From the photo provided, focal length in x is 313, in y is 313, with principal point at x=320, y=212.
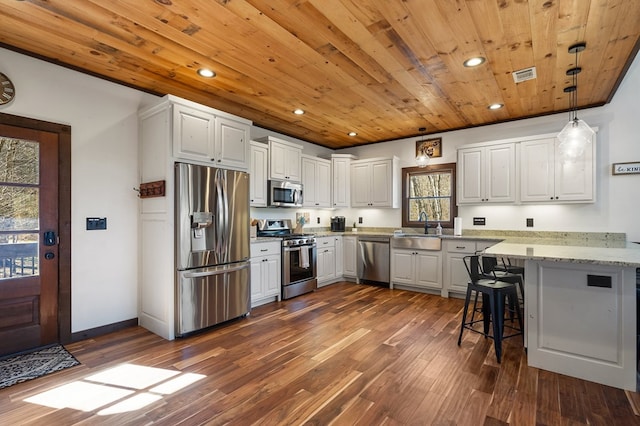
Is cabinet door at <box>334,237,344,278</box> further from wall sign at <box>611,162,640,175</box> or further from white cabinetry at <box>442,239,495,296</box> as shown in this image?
wall sign at <box>611,162,640,175</box>

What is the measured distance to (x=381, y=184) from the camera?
5.71 metres

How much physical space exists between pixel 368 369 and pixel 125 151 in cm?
334

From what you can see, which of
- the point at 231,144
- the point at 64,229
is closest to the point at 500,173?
the point at 231,144

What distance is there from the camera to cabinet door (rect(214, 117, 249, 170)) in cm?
365

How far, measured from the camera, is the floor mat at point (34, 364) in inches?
94.5

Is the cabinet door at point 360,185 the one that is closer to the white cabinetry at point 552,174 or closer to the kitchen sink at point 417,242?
the kitchen sink at point 417,242

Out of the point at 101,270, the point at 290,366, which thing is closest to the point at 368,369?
the point at 290,366

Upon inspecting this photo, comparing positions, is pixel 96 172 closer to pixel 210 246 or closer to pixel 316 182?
pixel 210 246

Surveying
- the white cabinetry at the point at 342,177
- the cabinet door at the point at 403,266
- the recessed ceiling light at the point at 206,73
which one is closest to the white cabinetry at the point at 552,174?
the cabinet door at the point at 403,266

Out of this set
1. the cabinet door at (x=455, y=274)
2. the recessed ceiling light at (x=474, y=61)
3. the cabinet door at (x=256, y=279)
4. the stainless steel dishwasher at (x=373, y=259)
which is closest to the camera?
the recessed ceiling light at (x=474, y=61)

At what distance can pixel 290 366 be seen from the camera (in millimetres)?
2594

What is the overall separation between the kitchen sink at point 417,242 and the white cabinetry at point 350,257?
75cm

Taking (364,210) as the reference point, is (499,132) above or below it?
above

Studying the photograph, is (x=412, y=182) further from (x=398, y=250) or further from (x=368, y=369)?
(x=368, y=369)
